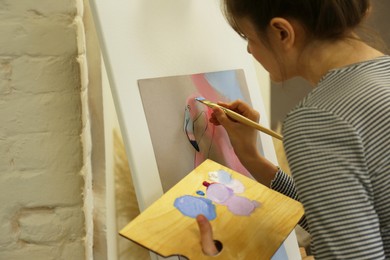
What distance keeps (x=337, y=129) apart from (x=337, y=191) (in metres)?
0.09

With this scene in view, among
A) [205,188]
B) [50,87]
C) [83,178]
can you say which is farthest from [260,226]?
[50,87]

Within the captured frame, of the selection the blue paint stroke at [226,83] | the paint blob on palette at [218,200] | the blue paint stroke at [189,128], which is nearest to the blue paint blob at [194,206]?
the paint blob on palette at [218,200]

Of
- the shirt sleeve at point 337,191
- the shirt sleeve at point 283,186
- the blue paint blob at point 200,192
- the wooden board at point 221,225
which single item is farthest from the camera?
the shirt sleeve at point 283,186

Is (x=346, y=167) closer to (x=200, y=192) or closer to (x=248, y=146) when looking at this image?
(x=200, y=192)

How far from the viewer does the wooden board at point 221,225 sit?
0.67 meters

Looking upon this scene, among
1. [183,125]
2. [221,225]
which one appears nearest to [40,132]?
[183,125]

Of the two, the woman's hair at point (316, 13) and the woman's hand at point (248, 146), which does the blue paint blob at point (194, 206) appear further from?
the woman's hair at point (316, 13)

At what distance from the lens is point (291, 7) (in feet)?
2.12

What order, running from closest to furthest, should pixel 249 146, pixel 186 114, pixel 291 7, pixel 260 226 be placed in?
1. pixel 291 7
2. pixel 260 226
3. pixel 186 114
4. pixel 249 146

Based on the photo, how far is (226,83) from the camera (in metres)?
0.99

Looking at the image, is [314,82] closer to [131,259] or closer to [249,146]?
[249,146]

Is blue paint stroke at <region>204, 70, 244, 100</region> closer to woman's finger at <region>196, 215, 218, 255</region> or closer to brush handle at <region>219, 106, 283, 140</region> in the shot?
brush handle at <region>219, 106, 283, 140</region>

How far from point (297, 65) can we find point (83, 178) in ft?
1.55

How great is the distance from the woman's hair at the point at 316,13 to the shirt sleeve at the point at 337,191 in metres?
0.15
